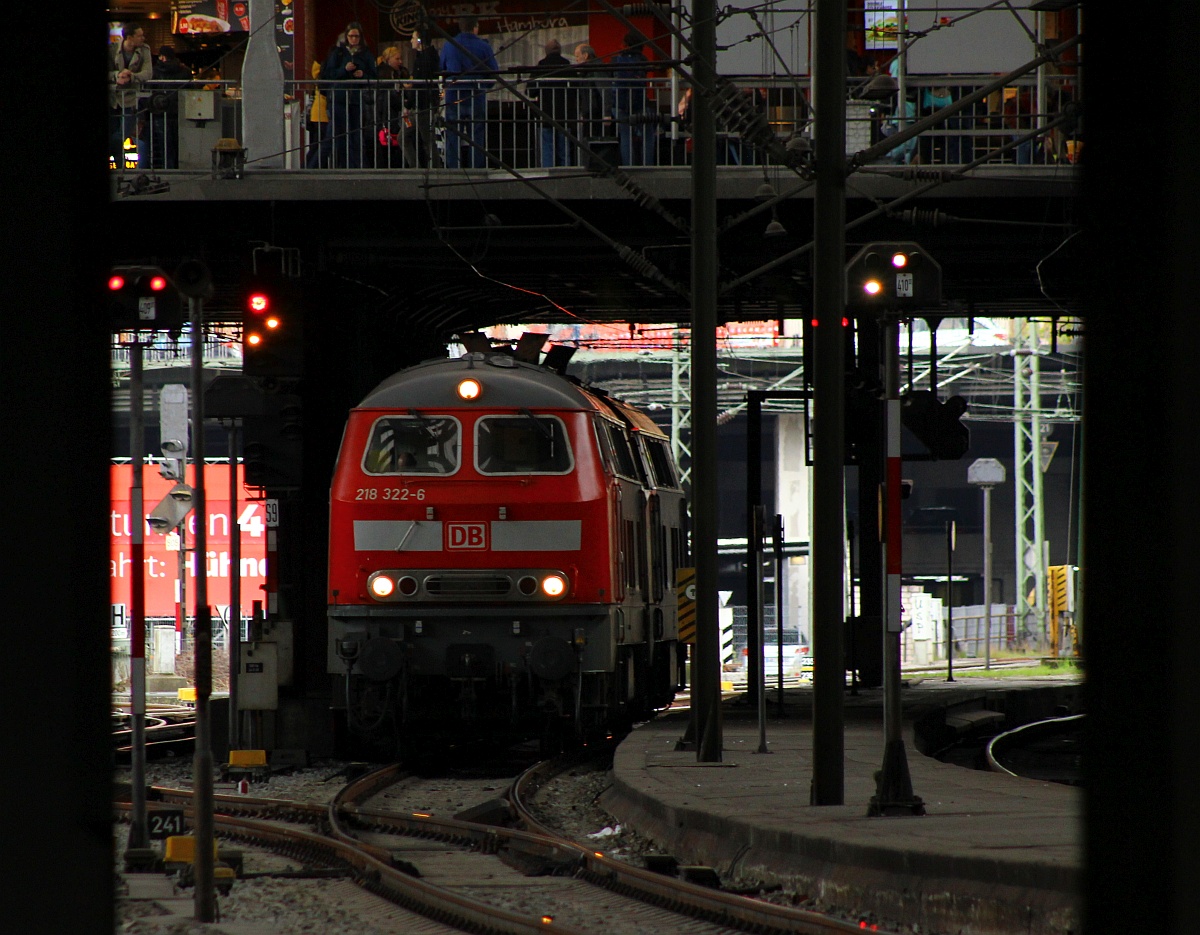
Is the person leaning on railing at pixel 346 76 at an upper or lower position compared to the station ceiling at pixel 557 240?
upper

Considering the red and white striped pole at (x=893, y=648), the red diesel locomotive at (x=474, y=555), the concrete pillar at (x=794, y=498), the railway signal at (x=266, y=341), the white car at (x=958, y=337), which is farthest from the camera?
the concrete pillar at (x=794, y=498)

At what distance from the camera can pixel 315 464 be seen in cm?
1881

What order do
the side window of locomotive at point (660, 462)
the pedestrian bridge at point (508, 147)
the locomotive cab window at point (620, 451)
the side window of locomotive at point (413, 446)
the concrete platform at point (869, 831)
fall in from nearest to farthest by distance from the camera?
1. the concrete platform at point (869, 831)
2. the side window of locomotive at point (413, 446)
3. the pedestrian bridge at point (508, 147)
4. the locomotive cab window at point (620, 451)
5. the side window of locomotive at point (660, 462)

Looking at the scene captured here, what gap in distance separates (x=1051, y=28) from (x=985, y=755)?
9.11 m

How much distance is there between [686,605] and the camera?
640 inches

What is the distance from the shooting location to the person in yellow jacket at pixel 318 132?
18.0 meters

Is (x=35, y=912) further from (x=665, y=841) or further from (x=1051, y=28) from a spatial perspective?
(x=1051, y=28)

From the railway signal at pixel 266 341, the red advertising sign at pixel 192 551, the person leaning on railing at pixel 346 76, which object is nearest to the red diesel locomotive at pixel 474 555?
the railway signal at pixel 266 341

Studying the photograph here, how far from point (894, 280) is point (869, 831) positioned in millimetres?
3204

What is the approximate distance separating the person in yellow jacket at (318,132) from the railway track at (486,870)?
6911mm

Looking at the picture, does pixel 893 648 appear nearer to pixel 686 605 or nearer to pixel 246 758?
pixel 686 605

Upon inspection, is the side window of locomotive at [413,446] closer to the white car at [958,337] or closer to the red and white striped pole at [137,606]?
the red and white striped pole at [137,606]

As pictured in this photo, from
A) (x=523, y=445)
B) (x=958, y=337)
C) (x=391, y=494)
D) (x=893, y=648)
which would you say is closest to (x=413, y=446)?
(x=391, y=494)

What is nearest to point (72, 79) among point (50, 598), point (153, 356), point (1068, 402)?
point (50, 598)
